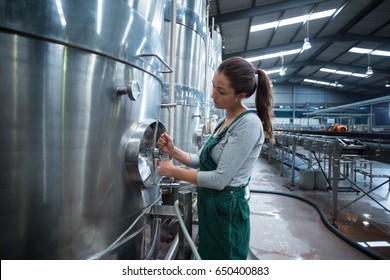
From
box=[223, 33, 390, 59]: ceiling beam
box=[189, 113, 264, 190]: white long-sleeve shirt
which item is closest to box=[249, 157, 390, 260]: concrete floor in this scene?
box=[189, 113, 264, 190]: white long-sleeve shirt

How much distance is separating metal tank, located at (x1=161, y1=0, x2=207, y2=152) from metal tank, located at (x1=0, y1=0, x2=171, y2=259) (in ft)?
3.89

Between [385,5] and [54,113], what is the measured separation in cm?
890

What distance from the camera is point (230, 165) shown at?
85 cm

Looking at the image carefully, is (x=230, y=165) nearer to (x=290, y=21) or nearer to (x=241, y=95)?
(x=241, y=95)

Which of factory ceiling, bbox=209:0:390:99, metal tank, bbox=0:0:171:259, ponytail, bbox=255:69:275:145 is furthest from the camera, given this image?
factory ceiling, bbox=209:0:390:99

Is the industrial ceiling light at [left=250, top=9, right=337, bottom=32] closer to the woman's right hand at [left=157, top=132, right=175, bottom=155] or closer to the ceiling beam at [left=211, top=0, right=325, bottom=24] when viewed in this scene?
the ceiling beam at [left=211, top=0, right=325, bottom=24]

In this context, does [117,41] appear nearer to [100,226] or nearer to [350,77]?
[100,226]

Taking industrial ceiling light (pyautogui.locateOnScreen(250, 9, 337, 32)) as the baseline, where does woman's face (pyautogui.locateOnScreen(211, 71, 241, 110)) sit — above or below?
below

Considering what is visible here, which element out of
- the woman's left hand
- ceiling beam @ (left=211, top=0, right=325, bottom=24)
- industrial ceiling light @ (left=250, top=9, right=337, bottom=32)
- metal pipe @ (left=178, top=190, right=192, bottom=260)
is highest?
industrial ceiling light @ (left=250, top=9, right=337, bottom=32)

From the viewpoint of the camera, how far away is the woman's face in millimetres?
921

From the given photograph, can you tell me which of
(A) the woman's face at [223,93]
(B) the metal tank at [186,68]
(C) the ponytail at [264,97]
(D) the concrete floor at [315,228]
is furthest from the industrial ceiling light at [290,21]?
(A) the woman's face at [223,93]

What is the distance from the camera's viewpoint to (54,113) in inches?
27.6

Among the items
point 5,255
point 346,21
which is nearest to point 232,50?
point 346,21

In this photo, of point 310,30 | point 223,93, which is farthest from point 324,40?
point 223,93
